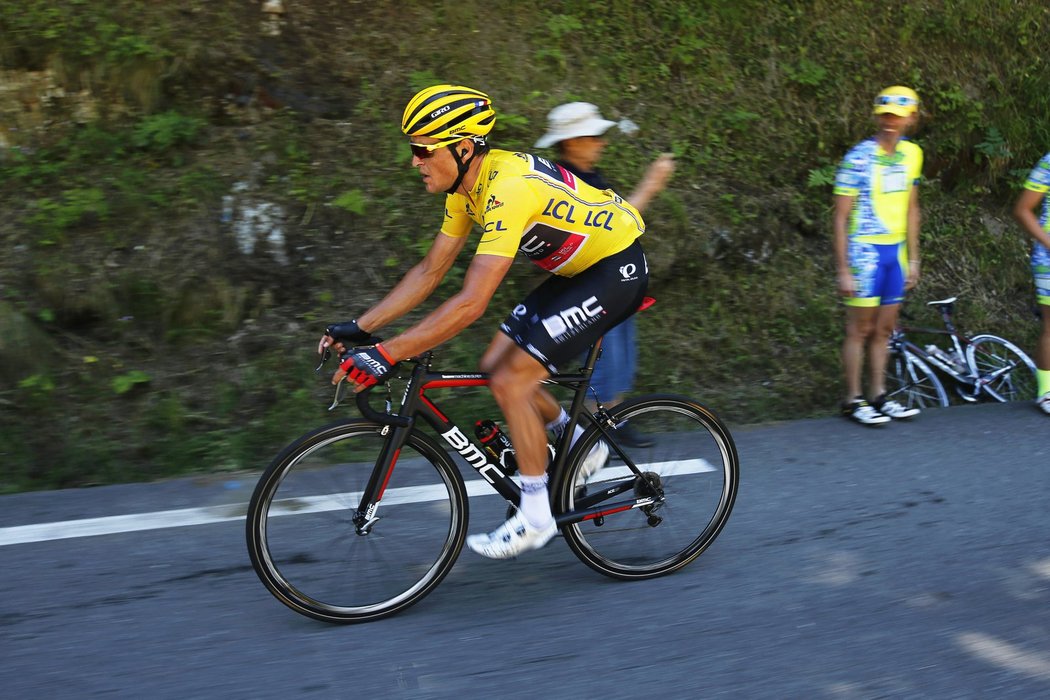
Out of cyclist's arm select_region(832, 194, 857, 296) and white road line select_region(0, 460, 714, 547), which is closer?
white road line select_region(0, 460, 714, 547)

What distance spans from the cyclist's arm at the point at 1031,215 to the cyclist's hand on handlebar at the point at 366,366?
4.80 metres

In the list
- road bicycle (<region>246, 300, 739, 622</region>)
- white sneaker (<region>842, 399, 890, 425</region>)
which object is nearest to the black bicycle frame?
road bicycle (<region>246, 300, 739, 622</region>)

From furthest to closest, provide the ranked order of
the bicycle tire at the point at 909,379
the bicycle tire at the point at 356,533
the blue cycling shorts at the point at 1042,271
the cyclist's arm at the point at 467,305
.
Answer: the bicycle tire at the point at 909,379
the blue cycling shorts at the point at 1042,271
the bicycle tire at the point at 356,533
the cyclist's arm at the point at 467,305

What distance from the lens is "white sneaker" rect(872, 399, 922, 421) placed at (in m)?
6.16

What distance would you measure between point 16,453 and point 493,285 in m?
3.41

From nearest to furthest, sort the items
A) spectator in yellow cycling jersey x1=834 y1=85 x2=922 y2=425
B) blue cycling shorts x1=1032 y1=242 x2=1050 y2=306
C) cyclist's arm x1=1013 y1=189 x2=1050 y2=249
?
spectator in yellow cycling jersey x1=834 y1=85 x2=922 y2=425, cyclist's arm x1=1013 y1=189 x2=1050 y2=249, blue cycling shorts x1=1032 y1=242 x2=1050 y2=306

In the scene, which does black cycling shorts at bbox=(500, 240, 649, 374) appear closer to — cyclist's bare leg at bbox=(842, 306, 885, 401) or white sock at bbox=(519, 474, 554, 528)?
white sock at bbox=(519, 474, 554, 528)

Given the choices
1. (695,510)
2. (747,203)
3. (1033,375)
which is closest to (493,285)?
(695,510)

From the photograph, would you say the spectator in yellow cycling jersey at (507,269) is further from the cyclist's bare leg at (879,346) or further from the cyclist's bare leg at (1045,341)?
the cyclist's bare leg at (1045,341)


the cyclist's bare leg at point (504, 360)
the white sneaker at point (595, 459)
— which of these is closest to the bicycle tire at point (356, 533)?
the cyclist's bare leg at point (504, 360)

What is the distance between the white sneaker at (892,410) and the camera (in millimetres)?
6164

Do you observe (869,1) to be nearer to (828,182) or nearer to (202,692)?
(828,182)

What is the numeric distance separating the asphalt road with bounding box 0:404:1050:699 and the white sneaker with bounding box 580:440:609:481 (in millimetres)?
485

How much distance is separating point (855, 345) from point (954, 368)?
125 centimetres
